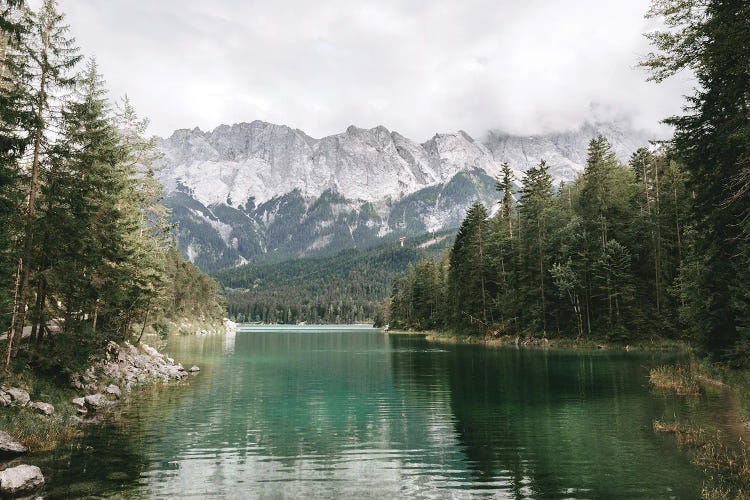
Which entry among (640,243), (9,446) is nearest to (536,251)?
(640,243)

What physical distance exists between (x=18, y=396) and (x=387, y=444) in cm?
1564

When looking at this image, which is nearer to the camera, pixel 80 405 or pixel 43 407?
pixel 43 407

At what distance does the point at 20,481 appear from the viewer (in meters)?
12.6

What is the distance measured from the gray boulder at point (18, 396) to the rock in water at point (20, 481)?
943 centimetres

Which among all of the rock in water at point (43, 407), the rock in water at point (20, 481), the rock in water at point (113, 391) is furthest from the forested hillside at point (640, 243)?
the rock in water at point (113, 391)

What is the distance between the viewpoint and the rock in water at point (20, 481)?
12383mm

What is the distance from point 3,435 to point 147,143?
32.0m

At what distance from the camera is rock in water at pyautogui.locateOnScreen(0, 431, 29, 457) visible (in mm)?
15782

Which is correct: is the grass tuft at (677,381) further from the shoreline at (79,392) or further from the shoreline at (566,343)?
the shoreline at (79,392)

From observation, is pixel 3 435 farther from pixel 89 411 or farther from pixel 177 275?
pixel 177 275

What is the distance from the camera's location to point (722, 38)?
46.7 ft

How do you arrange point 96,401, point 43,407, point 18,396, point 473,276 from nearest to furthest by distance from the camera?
point 18,396
point 43,407
point 96,401
point 473,276

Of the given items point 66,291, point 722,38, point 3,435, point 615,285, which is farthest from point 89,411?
point 615,285

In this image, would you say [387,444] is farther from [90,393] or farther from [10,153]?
[10,153]
